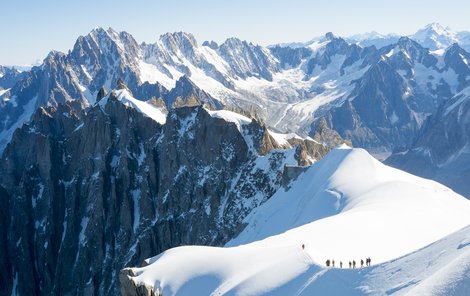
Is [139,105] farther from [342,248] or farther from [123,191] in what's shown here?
[342,248]

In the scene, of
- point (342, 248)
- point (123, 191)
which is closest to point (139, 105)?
point (123, 191)

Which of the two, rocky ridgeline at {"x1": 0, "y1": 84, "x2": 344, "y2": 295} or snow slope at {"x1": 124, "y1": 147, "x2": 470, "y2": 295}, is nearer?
snow slope at {"x1": 124, "y1": 147, "x2": 470, "y2": 295}

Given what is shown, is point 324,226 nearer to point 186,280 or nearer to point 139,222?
point 186,280

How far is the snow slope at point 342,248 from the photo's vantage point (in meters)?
41.8

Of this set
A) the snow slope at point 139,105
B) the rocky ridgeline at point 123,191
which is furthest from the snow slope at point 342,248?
the snow slope at point 139,105

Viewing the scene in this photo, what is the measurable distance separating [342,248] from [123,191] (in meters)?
105

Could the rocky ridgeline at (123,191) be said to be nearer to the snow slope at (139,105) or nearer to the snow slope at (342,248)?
the snow slope at (139,105)

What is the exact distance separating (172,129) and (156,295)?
91602mm

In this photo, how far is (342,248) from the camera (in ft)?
194

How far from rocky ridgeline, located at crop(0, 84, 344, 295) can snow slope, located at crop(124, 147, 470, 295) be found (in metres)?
17.5

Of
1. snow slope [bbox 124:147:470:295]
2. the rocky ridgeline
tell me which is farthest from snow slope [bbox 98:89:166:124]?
snow slope [bbox 124:147:470:295]

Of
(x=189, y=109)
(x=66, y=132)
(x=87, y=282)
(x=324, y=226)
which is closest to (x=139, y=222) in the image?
(x=87, y=282)

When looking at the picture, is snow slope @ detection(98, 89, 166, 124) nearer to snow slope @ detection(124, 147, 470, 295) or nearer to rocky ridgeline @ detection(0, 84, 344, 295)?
rocky ridgeline @ detection(0, 84, 344, 295)

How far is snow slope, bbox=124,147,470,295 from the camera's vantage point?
137ft
